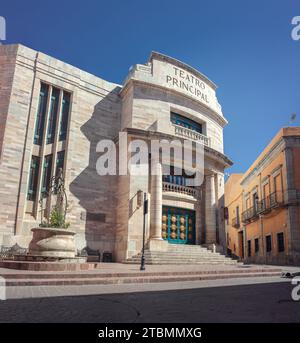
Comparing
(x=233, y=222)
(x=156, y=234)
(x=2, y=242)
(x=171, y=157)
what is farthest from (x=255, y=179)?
(x=2, y=242)

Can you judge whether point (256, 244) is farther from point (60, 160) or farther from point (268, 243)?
point (60, 160)

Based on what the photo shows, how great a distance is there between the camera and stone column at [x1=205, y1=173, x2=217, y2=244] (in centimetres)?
1802

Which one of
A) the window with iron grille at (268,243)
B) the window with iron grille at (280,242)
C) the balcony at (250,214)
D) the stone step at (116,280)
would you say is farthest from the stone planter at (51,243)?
the balcony at (250,214)

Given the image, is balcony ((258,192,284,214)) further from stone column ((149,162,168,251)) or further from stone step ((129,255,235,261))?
Result: stone column ((149,162,168,251))

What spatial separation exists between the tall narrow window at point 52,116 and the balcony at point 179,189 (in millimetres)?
7157

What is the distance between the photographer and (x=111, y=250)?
17.1m

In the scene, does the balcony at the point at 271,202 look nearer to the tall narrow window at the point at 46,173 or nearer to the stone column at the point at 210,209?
the stone column at the point at 210,209

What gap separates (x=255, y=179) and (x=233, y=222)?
9.69m

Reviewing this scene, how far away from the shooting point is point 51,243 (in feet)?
32.1

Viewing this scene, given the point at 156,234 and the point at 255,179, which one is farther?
the point at 255,179

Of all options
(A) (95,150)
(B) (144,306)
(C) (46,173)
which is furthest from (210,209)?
(B) (144,306)

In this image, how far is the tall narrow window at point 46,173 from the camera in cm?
1651

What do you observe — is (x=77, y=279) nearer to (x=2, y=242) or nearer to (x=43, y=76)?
(x=2, y=242)

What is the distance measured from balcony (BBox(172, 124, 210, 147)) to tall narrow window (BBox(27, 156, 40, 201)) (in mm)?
8453
